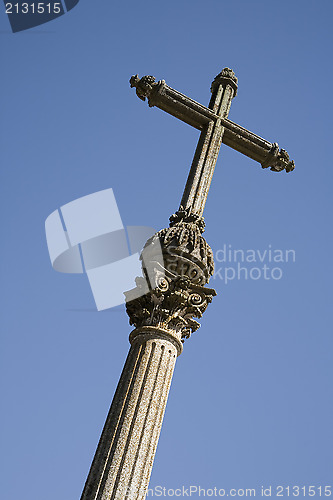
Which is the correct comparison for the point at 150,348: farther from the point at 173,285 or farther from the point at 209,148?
the point at 209,148

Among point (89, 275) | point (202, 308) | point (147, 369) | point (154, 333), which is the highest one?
point (89, 275)

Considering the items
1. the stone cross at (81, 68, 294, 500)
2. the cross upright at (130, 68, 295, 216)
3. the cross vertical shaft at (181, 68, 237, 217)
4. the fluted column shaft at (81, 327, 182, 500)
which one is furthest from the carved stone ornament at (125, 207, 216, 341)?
the cross upright at (130, 68, 295, 216)

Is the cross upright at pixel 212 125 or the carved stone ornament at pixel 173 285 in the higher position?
the cross upright at pixel 212 125

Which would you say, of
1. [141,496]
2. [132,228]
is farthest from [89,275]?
[141,496]

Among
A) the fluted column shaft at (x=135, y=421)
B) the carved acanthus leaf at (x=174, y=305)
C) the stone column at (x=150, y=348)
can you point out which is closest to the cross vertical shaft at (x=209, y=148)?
the stone column at (x=150, y=348)

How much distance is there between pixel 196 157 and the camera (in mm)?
11703

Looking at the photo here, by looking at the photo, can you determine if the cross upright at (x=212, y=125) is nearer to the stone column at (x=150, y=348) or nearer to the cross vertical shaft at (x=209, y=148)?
the cross vertical shaft at (x=209, y=148)

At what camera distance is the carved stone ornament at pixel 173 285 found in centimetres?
938

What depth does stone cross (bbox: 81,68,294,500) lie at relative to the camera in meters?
7.82

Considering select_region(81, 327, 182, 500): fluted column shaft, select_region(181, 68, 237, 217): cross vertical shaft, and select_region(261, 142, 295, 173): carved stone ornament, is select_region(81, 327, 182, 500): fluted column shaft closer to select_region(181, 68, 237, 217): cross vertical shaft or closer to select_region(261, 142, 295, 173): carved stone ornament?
select_region(181, 68, 237, 217): cross vertical shaft

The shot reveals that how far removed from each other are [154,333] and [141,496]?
224 centimetres

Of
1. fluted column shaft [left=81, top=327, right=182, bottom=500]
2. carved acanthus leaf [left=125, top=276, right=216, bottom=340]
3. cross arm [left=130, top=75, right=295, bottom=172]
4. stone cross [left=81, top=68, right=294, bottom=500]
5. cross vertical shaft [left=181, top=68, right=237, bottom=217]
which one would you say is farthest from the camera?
cross arm [left=130, top=75, right=295, bottom=172]

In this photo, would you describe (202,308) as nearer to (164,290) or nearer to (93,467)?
(164,290)

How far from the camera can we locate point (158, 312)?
9398 mm
